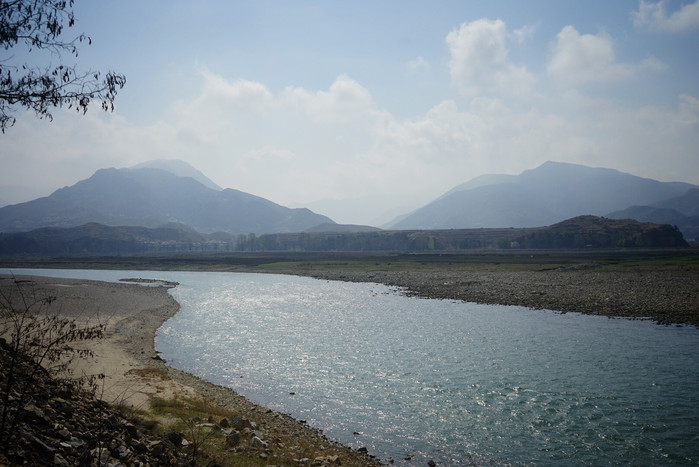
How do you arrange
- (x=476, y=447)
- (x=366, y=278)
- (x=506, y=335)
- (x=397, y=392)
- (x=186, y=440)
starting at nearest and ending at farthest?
(x=186, y=440)
(x=476, y=447)
(x=397, y=392)
(x=506, y=335)
(x=366, y=278)

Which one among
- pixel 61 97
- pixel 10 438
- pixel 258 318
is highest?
pixel 61 97

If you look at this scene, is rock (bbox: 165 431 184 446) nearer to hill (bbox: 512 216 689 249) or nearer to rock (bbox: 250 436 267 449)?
rock (bbox: 250 436 267 449)

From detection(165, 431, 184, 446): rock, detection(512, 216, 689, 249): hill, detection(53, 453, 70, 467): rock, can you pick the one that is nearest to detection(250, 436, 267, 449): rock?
detection(165, 431, 184, 446): rock

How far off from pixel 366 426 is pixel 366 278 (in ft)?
247

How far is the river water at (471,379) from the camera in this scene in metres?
16.8

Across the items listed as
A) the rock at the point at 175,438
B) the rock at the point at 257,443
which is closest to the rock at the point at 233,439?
the rock at the point at 257,443

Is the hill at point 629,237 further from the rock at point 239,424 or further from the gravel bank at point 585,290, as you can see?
the rock at point 239,424

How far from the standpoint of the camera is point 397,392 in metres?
22.8

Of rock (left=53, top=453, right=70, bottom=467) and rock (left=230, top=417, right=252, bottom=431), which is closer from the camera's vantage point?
rock (left=53, top=453, right=70, bottom=467)

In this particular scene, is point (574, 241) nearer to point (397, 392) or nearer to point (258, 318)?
point (258, 318)

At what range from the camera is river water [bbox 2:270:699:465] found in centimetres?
1684

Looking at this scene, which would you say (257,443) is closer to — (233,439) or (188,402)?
(233,439)

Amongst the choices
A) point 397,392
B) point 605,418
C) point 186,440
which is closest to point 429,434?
point 397,392

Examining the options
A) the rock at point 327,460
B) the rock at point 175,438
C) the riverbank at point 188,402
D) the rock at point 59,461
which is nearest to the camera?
the rock at point 59,461
